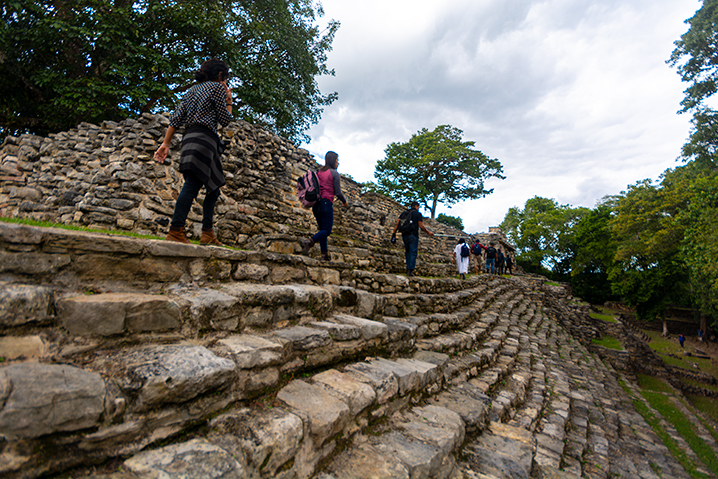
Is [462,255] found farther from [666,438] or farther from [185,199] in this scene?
[185,199]

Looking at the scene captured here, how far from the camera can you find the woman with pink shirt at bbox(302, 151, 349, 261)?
434cm

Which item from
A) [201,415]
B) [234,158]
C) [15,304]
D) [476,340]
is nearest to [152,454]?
[201,415]

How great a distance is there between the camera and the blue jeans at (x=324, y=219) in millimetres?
4355

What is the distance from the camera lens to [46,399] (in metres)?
1.01

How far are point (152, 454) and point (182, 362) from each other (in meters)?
0.38

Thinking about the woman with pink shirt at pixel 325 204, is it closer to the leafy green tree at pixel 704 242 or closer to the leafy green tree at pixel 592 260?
the leafy green tree at pixel 704 242

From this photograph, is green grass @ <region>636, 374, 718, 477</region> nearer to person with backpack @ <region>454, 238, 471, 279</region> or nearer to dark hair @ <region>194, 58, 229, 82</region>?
person with backpack @ <region>454, 238, 471, 279</region>

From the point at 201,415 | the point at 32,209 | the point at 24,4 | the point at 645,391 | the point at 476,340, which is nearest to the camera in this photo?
the point at 201,415

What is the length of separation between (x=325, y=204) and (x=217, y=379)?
3272mm

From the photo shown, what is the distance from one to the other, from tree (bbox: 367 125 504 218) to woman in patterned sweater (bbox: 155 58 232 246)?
89.3 feet

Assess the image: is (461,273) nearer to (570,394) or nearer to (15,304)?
(570,394)

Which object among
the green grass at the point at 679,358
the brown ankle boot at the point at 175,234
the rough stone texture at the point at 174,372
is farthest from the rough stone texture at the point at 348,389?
the green grass at the point at 679,358

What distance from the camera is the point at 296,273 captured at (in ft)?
9.73

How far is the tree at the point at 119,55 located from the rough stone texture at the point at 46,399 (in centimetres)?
1101
